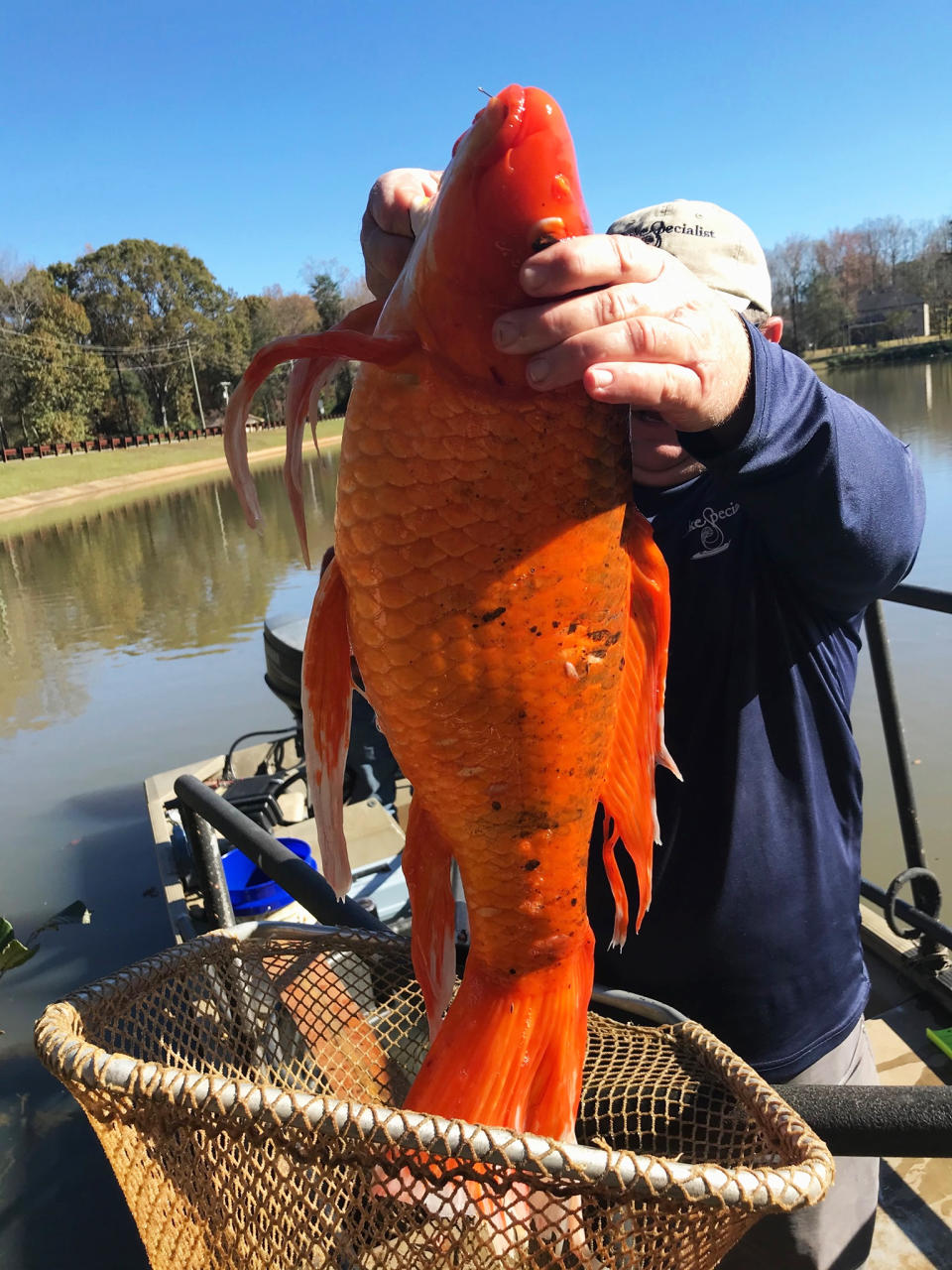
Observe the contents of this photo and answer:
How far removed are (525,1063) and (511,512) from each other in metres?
0.73

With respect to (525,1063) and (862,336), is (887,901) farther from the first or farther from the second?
(862,336)

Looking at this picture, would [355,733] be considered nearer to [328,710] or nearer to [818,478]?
[328,710]

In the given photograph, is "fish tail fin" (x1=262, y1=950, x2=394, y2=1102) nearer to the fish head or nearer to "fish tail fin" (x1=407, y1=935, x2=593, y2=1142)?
"fish tail fin" (x1=407, y1=935, x2=593, y2=1142)

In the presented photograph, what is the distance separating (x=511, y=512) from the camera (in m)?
1.02

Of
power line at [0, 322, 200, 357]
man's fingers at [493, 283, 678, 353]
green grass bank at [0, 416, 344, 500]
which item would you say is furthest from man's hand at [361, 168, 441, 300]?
power line at [0, 322, 200, 357]

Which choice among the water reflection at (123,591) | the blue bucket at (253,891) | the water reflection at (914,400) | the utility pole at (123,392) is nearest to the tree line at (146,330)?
the utility pole at (123,392)

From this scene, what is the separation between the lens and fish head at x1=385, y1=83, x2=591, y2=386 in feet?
3.16

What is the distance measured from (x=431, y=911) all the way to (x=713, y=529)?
0.91 meters

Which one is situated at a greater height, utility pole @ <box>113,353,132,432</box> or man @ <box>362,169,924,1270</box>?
utility pole @ <box>113,353,132,432</box>

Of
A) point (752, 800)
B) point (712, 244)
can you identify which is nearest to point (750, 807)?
point (752, 800)

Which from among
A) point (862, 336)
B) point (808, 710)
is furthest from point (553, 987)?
point (862, 336)

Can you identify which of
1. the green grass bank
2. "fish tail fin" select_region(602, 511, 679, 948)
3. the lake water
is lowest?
the lake water

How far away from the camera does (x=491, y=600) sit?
1031mm

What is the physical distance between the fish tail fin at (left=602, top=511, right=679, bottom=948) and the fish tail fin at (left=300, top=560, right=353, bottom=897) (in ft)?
1.27
